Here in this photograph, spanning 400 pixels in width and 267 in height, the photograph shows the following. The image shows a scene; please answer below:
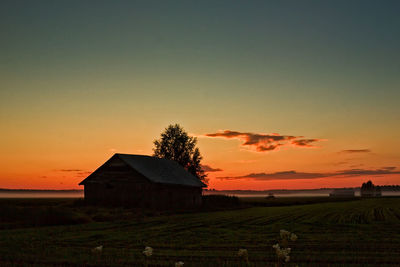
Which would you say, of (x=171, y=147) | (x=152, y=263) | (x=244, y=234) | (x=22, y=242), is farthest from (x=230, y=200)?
(x=152, y=263)

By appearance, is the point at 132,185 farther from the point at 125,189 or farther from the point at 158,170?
the point at 158,170

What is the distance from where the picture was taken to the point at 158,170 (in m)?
57.2

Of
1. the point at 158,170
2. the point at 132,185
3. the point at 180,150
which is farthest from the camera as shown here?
the point at 180,150

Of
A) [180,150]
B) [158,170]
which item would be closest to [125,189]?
[158,170]

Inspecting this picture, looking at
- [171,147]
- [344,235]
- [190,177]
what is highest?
[171,147]

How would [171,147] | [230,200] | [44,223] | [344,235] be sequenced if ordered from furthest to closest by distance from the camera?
[171,147] < [230,200] < [44,223] < [344,235]

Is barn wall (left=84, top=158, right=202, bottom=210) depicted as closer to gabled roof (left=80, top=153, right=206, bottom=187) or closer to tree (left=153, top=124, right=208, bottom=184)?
gabled roof (left=80, top=153, right=206, bottom=187)

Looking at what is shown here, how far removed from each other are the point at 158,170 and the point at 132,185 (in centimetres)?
598

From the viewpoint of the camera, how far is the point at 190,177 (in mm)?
66188

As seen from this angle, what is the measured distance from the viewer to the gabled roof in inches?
2085

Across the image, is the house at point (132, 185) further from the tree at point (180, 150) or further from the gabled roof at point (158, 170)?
the tree at point (180, 150)

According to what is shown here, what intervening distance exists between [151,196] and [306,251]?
3689 cm

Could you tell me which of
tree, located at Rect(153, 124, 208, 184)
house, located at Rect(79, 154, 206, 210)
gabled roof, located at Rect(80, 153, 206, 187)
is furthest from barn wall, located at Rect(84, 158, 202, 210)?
tree, located at Rect(153, 124, 208, 184)

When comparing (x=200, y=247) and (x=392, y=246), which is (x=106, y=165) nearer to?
(x=200, y=247)
